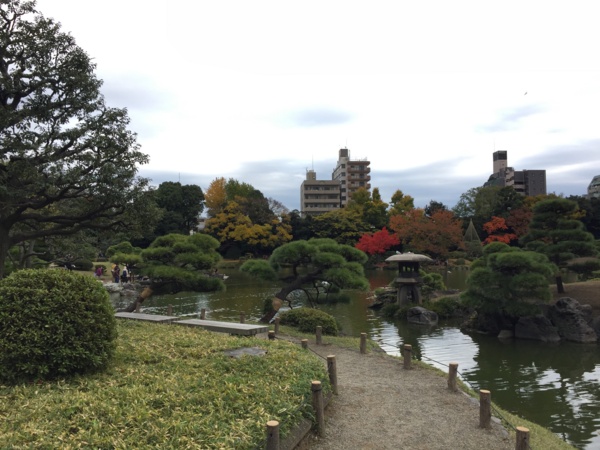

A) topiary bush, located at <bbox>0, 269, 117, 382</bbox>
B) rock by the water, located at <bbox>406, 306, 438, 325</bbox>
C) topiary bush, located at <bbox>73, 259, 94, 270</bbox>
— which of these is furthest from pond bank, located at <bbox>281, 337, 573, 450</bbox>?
topiary bush, located at <bbox>73, 259, 94, 270</bbox>

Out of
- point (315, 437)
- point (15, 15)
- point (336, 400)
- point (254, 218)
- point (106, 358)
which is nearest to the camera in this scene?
Answer: point (315, 437)

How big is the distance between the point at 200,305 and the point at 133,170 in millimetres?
12499

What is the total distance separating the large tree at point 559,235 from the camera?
19.5m

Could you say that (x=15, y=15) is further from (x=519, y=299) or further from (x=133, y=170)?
(x=519, y=299)

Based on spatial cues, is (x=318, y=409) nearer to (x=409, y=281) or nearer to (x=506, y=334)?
(x=506, y=334)

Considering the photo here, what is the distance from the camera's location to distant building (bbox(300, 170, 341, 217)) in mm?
85312

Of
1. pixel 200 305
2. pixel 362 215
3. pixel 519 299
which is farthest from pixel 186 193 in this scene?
pixel 519 299

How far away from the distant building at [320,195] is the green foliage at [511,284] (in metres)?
67.9

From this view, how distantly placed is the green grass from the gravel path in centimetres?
59

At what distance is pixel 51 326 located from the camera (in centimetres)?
585

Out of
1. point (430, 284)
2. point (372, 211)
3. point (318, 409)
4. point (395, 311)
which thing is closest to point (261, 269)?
point (395, 311)

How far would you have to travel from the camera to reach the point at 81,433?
425cm

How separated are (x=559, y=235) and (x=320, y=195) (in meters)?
66.9

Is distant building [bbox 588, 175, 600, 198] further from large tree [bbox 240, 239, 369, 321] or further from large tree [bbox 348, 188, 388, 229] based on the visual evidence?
large tree [bbox 240, 239, 369, 321]
